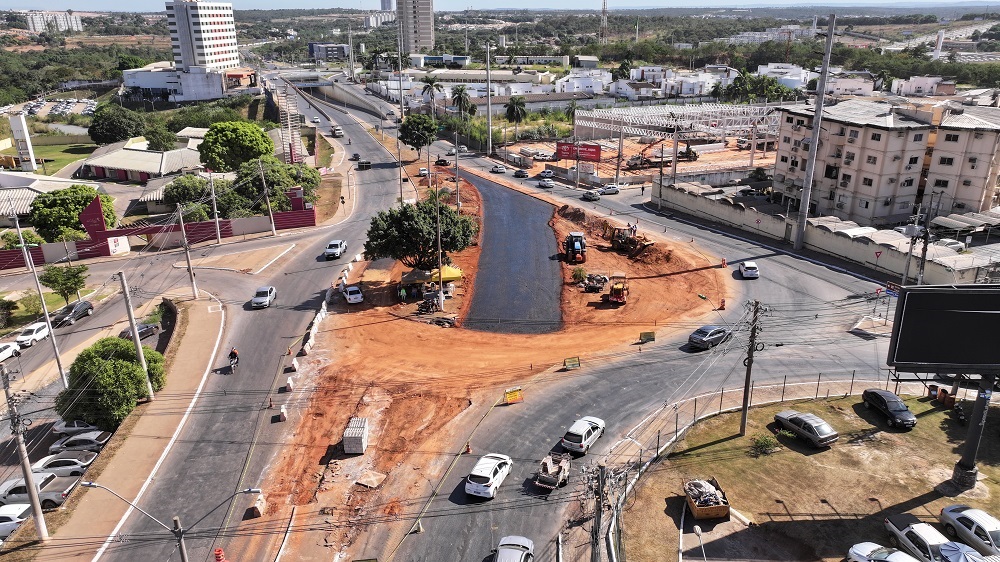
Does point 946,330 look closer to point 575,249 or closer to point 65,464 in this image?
point 575,249

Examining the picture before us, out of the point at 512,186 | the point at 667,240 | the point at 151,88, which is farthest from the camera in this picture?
the point at 151,88

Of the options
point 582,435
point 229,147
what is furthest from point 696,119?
point 582,435

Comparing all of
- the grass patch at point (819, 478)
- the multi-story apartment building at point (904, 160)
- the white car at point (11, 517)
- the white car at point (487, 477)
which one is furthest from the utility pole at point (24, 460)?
the multi-story apartment building at point (904, 160)

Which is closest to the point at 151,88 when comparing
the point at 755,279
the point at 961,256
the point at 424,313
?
the point at 424,313

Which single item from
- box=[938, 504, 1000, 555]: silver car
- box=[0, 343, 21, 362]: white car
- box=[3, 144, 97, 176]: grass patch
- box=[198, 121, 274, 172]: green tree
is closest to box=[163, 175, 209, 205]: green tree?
box=[198, 121, 274, 172]: green tree

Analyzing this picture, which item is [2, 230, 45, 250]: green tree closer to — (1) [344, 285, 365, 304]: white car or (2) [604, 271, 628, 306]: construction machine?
(1) [344, 285, 365, 304]: white car

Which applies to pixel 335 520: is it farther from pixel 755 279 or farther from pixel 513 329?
pixel 755 279
